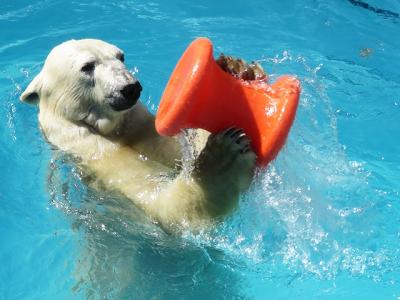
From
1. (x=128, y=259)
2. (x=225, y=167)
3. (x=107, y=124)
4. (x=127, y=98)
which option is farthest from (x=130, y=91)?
(x=128, y=259)

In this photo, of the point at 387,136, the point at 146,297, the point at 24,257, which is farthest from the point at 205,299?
the point at 387,136

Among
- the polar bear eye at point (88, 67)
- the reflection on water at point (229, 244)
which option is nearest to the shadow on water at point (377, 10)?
the reflection on water at point (229, 244)

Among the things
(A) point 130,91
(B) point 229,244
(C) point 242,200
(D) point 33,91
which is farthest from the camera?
(D) point 33,91

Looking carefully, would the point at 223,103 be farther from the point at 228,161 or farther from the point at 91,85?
the point at 91,85

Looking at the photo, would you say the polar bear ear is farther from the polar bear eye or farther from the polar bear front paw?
the polar bear front paw

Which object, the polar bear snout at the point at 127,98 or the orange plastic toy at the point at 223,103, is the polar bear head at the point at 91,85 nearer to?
the polar bear snout at the point at 127,98

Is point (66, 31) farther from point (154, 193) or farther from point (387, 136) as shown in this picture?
point (154, 193)

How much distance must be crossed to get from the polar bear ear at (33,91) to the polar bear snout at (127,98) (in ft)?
1.92

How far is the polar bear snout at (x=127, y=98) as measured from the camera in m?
3.46

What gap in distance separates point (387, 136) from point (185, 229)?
9.88 feet

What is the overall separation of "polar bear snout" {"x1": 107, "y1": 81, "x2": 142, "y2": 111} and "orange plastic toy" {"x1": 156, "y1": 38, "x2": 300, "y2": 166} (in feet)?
1.85

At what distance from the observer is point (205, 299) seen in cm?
388

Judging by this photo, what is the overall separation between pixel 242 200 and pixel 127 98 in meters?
0.90

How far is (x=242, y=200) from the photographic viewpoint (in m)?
3.09
